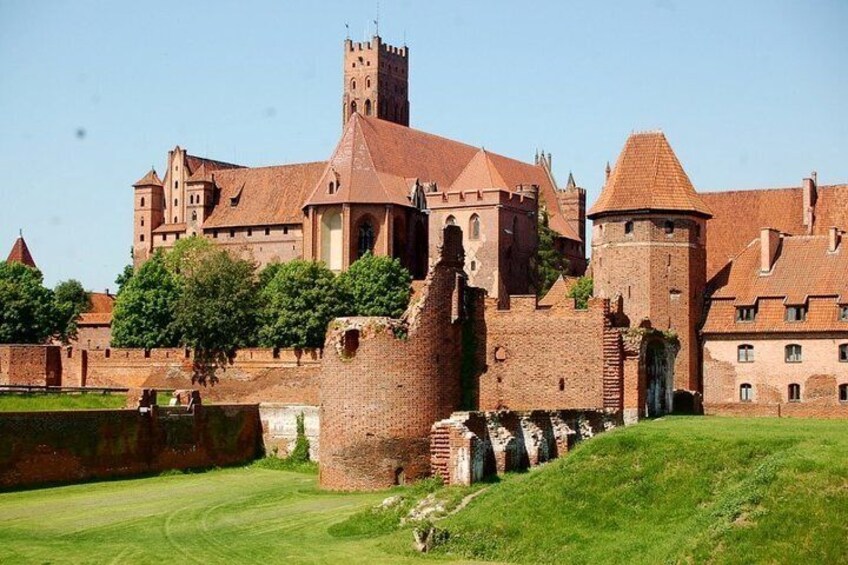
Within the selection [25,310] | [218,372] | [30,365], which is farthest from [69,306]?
[218,372]

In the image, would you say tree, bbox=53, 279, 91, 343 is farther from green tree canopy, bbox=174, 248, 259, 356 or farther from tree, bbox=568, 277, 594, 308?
tree, bbox=568, 277, 594, 308

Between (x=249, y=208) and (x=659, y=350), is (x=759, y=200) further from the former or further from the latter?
(x=249, y=208)

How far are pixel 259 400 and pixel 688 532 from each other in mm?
40689

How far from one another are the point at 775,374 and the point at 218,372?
26.8 metres

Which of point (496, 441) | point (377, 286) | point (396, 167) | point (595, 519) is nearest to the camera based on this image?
point (595, 519)

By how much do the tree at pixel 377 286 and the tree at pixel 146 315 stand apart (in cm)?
869

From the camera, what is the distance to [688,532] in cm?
2444

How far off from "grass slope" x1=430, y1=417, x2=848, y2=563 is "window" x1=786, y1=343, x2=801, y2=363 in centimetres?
1843

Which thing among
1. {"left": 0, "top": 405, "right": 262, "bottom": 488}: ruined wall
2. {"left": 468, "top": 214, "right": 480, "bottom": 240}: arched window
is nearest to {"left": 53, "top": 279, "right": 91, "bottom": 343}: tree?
{"left": 468, "top": 214, "right": 480, "bottom": 240}: arched window

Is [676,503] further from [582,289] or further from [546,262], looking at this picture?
[546,262]

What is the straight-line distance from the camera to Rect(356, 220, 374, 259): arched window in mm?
82812

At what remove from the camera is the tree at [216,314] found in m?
66.6

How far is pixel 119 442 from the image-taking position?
41.7 meters

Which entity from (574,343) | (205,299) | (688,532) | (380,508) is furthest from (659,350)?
(205,299)
